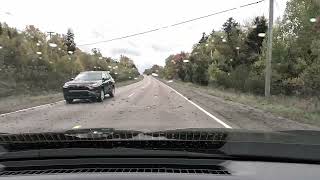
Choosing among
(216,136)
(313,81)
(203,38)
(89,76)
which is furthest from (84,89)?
(203,38)

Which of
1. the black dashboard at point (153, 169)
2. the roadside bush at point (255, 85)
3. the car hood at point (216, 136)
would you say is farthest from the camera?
the roadside bush at point (255, 85)

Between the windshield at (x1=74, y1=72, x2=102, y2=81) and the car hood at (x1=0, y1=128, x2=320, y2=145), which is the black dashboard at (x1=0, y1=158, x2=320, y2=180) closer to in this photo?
the car hood at (x1=0, y1=128, x2=320, y2=145)

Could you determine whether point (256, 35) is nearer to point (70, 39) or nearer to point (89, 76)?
point (89, 76)

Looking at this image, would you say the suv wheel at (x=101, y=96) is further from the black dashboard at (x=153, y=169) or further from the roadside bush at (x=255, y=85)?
the roadside bush at (x=255, y=85)

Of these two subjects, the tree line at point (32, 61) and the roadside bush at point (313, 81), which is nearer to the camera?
the roadside bush at point (313, 81)

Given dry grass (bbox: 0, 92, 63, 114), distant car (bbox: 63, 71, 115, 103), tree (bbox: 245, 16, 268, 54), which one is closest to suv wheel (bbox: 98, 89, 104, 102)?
distant car (bbox: 63, 71, 115, 103)

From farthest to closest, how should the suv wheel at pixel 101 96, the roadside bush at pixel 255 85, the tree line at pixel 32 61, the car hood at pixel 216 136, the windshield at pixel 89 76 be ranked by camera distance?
the tree line at pixel 32 61
the roadside bush at pixel 255 85
the windshield at pixel 89 76
the suv wheel at pixel 101 96
the car hood at pixel 216 136

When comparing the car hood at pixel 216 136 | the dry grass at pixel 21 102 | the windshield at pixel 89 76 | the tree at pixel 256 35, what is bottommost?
the dry grass at pixel 21 102

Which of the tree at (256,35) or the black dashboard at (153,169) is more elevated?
the tree at (256,35)

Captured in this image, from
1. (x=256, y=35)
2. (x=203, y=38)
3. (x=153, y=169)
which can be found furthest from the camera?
(x=203, y=38)

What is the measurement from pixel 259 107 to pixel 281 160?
21.7m

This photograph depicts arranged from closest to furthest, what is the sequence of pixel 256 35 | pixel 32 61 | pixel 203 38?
pixel 256 35
pixel 32 61
pixel 203 38

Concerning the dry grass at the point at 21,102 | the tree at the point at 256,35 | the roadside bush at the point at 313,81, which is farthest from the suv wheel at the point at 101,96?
the tree at the point at 256,35

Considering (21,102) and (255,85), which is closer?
(21,102)
